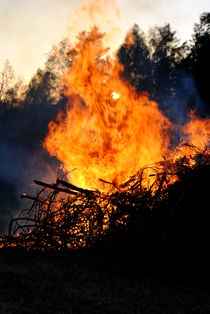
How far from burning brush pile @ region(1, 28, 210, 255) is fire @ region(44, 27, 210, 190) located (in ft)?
0.07

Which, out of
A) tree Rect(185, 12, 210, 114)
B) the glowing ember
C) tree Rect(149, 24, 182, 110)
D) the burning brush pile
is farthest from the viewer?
tree Rect(149, 24, 182, 110)

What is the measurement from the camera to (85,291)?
12.7ft

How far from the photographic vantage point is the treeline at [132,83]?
1967cm

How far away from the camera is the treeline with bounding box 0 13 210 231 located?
19.7 metres

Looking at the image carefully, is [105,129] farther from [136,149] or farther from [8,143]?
[8,143]

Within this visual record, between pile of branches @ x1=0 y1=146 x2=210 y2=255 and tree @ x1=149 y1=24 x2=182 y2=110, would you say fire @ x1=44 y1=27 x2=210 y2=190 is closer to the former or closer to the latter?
pile of branches @ x1=0 y1=146 x2=210 y2=255

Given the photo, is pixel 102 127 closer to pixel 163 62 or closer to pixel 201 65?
pixel 201 65

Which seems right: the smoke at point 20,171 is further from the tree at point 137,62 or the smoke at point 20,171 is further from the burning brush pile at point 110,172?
the burning brush pile at point 110,172

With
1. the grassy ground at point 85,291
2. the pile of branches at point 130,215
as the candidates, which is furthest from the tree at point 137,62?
the grassy ground at point 85,291

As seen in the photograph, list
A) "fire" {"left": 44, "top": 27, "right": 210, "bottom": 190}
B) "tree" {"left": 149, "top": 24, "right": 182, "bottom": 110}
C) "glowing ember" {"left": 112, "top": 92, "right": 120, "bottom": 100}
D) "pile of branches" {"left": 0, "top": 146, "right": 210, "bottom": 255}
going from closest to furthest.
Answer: "pile of branches" {"left": 0, "top": 146, "right": 210, "bottom": 255} → "fire" {"left": 44, "top": 27, "right": 210, "bottom": 190} → "glowing ember" {"left": 112, "top": 92, "right": 120, "bottom": 100} → "tree" {"left": 149, "top": 24, "right": 182, "bottom": 110}

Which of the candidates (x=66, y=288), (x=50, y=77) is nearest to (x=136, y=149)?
(x=66, y=288)

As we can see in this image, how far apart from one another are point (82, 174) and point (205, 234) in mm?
3345

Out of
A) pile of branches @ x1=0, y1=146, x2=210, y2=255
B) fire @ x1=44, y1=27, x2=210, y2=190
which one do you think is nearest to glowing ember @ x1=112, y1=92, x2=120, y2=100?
fire @ x1=44, y1=27, x2=210, y2=190

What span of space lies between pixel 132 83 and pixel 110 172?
20968mm
